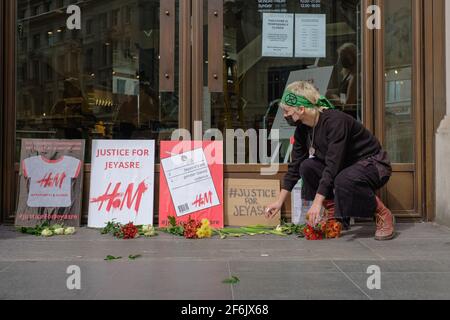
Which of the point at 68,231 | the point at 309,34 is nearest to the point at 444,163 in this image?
the point at 309,34

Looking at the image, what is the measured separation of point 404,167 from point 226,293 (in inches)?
127

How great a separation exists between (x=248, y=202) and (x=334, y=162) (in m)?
1.38

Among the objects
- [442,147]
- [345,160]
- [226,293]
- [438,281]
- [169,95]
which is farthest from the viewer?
[169,95]

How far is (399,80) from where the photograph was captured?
6.22 m

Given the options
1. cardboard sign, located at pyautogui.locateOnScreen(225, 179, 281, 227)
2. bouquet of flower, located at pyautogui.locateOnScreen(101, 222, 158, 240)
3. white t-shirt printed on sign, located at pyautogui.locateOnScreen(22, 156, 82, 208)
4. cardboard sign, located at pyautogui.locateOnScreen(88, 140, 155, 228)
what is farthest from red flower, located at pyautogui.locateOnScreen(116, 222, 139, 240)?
cardboard sign, located at pyautogui.locateOnScreen(225, 179, 281, 227)

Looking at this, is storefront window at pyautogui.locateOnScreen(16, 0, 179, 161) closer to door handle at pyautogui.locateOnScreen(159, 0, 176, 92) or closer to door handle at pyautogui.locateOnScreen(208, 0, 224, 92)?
door handle at pyautogui.locateOnScreen(159, 0, 176, 92)

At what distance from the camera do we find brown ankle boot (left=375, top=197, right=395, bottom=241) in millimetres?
5258

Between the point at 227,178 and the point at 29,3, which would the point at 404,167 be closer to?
the point at 227,178

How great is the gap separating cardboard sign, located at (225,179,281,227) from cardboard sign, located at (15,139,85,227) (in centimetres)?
157

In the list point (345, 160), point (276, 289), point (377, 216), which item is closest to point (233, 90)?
point (345, 160)

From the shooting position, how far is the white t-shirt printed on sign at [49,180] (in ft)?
19.4

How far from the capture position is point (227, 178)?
6.12 meters

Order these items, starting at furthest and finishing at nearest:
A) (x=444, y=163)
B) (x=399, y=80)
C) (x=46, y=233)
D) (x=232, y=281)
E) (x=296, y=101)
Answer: (x=399, y=80) < (x=444, y=163) < (x=46, y=233) < (x=296, y=101) < (x=232, y=281)

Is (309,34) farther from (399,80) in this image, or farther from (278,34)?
(399,80)
